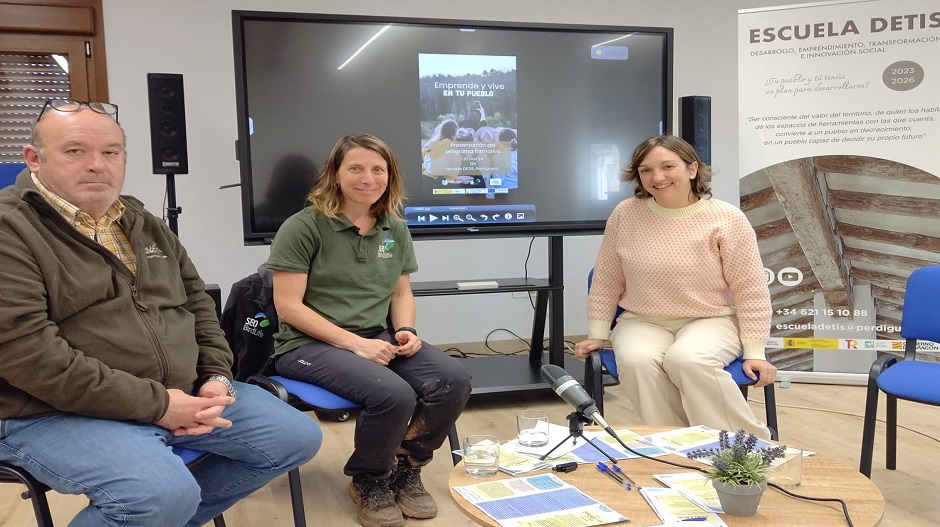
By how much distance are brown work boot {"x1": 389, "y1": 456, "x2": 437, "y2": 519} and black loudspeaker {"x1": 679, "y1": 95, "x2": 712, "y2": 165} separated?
6.55ft

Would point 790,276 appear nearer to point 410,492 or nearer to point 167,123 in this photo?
point 410,492

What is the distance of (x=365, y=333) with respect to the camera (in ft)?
8.11

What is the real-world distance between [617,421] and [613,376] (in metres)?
0.77

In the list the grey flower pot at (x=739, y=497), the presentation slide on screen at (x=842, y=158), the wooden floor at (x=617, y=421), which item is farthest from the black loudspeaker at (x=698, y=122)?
the grey flower pot at (x=739, y=497)

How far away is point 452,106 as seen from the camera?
337cm

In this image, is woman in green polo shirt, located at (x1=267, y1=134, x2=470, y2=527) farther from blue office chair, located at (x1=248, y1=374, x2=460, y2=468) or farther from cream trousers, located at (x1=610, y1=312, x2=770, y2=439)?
cream trousers, located at (x1=610, y1=312, x2=770, y2=439)

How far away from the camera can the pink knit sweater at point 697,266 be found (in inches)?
100

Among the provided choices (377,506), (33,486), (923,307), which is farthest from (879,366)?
(33,486)

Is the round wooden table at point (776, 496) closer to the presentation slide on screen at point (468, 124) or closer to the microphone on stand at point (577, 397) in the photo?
the microphone on stand at point (577, 397)

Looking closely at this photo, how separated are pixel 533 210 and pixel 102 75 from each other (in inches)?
90.5

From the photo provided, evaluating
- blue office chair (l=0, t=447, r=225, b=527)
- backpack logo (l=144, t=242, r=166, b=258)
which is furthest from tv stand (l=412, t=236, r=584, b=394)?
blue office chair (l=0, t=447, r=225, b=527)

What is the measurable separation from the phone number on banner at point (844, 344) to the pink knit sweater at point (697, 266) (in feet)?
3.57

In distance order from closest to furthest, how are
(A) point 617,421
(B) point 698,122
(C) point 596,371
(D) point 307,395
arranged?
(D) point 307,395 → (C) point 596,371 → (A) point 617,421 → (B) point 698,122

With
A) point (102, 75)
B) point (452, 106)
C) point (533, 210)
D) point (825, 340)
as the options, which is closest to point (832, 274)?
point (825, 340)
